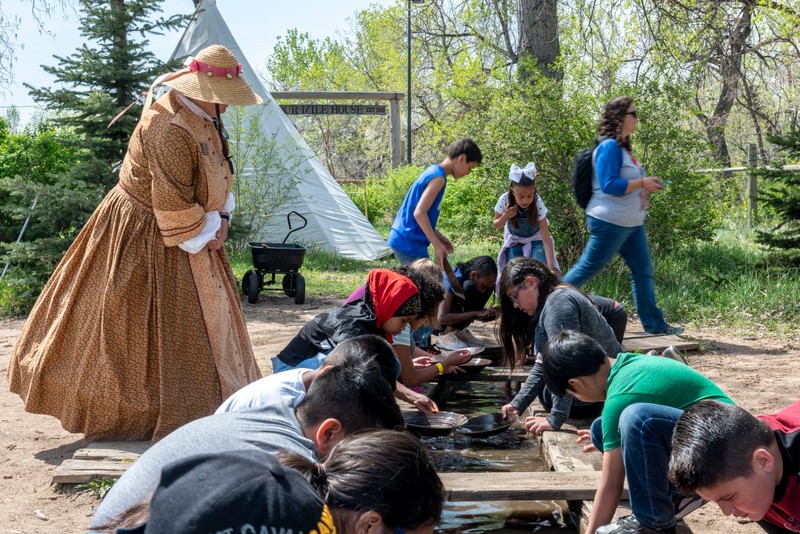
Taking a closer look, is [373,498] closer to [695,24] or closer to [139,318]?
[139,318]

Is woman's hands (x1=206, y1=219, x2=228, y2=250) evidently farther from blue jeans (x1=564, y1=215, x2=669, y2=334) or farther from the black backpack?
the black backpack

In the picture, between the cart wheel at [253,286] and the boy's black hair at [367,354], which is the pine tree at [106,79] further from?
the boy's black hair at [367,354]

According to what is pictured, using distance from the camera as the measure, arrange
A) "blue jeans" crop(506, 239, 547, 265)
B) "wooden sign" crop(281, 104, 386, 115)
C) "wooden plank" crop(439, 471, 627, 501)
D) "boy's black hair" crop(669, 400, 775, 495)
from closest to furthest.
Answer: "boy's black hair" crop(669, 400, 775, 495)
"wooden plank" crop(439, 471, 627, 501)
"blue jeans" crop(506, 239, 547, 265)
"wooden sign" crop(281, 104, 386, 115)

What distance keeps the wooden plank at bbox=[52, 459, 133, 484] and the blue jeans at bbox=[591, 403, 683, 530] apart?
2076 millimetres

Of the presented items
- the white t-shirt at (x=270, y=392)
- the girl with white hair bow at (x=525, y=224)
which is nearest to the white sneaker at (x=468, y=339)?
the girl with white hair bow at (x=525, y=224)

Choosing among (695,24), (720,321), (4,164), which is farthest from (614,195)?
(4,164)

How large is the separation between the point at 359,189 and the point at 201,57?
14453mm

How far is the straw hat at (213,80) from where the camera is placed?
411 cm

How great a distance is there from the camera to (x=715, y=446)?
212 centimetres

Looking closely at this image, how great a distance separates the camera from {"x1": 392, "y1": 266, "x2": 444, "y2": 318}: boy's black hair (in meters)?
4.25

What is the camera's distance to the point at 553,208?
343 inches

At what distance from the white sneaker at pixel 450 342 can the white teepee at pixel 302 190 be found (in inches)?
217

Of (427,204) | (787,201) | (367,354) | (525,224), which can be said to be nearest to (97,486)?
(367,354)

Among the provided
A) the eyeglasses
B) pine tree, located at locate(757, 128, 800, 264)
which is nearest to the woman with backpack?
the eyeglasses
